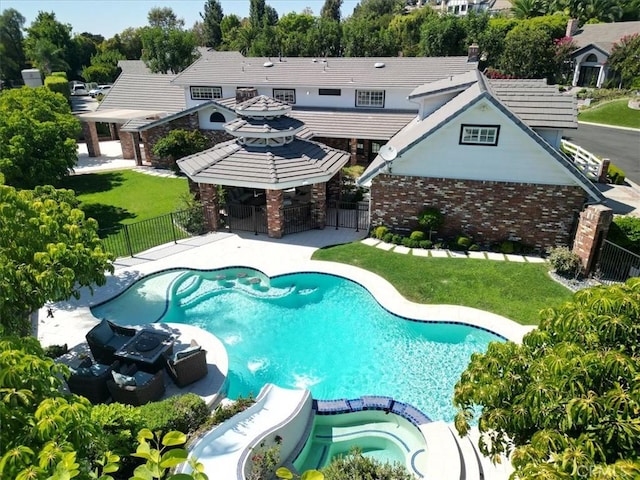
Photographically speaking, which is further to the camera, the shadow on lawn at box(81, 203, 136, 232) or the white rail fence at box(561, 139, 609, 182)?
the white rail fence at box(561, 139, 609, 182)

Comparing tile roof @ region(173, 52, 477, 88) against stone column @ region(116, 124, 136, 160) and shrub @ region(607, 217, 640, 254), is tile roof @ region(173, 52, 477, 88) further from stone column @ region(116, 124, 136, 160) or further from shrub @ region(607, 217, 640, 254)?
shrub @ region(607, 217, 640, 254)

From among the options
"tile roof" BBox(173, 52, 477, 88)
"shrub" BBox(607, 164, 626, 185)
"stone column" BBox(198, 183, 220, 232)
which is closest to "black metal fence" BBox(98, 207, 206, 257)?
"stone column" BBox(198, 183, 220, 232)

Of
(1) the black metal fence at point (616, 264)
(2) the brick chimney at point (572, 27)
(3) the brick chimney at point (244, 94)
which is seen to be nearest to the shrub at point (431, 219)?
(1) the black metal fence at point (616, 264)

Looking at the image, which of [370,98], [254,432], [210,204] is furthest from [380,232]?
[370,98]

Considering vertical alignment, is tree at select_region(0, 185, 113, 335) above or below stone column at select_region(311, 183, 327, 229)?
above

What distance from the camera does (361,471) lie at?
9805 millimetres

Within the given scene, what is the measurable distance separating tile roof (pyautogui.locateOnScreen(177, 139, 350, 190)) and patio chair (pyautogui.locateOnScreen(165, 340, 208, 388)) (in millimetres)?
10740

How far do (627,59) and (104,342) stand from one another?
227 ft

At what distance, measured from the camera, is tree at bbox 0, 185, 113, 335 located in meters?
10.5

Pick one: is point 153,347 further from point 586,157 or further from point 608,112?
point 608,112

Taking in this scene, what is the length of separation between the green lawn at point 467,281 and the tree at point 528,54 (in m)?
52.8

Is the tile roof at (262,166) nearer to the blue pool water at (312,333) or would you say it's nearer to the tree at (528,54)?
the blue pool water at (312,333)

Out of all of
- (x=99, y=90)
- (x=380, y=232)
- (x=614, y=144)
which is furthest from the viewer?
(x=99, y=90)

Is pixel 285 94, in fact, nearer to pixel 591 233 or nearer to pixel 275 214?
pixel 275 214
